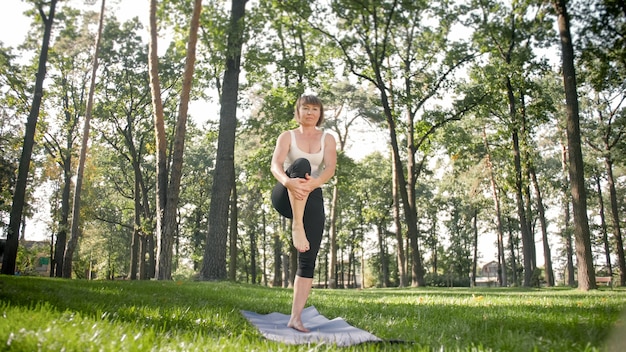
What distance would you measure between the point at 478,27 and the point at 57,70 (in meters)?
24.6

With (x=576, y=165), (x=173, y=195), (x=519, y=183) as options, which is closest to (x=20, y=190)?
(x=173, y=195)

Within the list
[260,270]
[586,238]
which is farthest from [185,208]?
[586,238]

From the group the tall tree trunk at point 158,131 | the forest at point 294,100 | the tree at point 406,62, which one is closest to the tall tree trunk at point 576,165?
the forest at point 294,100

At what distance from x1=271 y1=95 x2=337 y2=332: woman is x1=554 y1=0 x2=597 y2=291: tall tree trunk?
10949mm

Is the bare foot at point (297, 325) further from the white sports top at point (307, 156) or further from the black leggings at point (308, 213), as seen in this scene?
the white sports top at point (307, 156)

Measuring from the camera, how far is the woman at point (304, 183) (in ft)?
12.7

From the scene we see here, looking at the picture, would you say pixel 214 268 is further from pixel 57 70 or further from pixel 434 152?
pixel 57 70

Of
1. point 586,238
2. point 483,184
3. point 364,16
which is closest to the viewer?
point 586,238

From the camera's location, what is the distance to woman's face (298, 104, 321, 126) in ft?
14.1

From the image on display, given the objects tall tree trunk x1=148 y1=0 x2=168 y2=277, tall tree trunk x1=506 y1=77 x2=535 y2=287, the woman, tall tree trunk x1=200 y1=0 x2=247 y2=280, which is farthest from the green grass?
tall tree trunk x1=506 y1=77 x2=535 y2=287

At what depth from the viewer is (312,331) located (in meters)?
3.81

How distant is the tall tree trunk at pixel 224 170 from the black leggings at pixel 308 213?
9788mm

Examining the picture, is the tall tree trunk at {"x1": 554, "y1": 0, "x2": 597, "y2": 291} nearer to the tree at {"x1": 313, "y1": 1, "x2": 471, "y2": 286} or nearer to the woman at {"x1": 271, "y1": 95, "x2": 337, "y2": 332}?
the tree at {"x1": 313, "y1": 1, "x2": 471, "y2": 286}

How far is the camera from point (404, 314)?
197 inches
